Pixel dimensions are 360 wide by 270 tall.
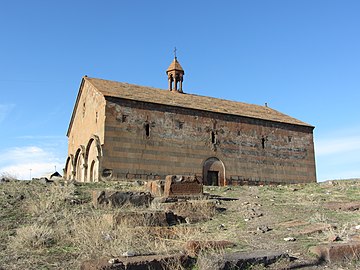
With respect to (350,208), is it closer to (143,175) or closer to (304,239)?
(304,239)

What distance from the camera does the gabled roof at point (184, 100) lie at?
17.5 meters

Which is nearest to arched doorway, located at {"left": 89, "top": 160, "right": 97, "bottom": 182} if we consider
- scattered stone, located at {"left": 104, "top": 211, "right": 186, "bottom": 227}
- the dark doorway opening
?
the dark doorway opening

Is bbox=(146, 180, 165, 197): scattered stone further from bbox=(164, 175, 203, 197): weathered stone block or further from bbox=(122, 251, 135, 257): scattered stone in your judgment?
bbox=(122, 251, 135, 257): scattered stone

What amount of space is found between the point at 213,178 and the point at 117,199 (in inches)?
447

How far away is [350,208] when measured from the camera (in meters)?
7.67

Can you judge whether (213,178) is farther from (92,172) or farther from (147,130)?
(92,172)

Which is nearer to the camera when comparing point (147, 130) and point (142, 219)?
point (142, 219)

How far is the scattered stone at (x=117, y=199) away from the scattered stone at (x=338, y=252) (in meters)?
3.79

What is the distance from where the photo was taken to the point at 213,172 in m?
18.4

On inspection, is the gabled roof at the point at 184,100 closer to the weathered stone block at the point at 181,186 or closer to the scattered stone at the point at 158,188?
the scattered stone at the point at 158,188

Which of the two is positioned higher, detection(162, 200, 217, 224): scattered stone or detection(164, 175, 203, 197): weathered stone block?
detection(164, 175, 203, 197): weathered stone block

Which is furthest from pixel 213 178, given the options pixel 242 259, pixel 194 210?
pixel 242 259

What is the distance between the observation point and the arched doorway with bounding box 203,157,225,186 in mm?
18109

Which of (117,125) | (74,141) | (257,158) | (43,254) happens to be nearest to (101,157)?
(117,125)
